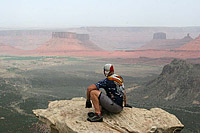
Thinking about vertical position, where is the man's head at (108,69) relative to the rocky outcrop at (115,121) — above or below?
above

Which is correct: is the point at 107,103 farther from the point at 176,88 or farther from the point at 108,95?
the point at 176,88

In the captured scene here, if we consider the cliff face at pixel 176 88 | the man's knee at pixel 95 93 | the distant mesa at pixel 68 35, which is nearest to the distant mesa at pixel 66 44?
the distant mesa at pixel 68 35

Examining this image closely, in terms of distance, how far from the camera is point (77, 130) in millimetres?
5461

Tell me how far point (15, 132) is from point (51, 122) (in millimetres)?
8454

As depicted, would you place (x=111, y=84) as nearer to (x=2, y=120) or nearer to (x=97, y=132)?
(x=97, y=132)

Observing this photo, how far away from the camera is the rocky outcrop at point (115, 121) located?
223 inches

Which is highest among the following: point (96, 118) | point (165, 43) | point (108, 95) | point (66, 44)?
point (165, 43)

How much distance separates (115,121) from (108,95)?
0.68 metres

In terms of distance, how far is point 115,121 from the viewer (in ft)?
19.7

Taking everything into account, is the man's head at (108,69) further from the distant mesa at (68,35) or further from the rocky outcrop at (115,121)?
the distant mesa at (68,35)

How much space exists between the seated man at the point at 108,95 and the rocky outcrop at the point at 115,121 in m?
0.26

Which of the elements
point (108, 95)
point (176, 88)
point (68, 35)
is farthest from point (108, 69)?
point (68, 35)

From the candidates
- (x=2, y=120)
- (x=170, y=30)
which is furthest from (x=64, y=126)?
(x=170, y=30)

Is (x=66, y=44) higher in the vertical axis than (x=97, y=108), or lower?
higher
